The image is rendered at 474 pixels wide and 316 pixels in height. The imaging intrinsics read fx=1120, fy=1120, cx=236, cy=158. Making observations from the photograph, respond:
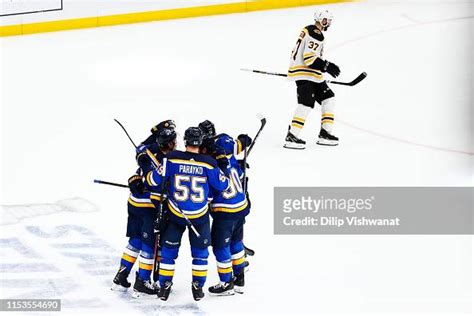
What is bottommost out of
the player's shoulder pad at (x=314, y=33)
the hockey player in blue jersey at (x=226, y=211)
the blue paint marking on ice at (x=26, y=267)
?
the blue paint marking on ice at (x=26, y=267)

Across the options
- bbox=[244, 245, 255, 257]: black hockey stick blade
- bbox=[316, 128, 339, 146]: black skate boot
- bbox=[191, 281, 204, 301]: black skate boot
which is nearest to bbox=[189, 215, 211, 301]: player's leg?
bbox=[191, 281, 204, 301]: black skate boot

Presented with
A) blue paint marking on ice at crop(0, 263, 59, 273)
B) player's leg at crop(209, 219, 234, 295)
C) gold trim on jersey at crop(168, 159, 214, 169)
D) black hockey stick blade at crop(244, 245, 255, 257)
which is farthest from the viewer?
black hockey stick blade at crop(244, 245, 255, 257)

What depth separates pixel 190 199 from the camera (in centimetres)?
504

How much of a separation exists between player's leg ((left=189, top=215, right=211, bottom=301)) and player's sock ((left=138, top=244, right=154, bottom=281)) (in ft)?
0.70

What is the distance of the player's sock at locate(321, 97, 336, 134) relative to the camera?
311 inches

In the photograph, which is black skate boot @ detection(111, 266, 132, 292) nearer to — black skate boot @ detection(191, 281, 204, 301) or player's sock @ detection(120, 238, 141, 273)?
player's sock @ detection(120, 238, 141, 273)

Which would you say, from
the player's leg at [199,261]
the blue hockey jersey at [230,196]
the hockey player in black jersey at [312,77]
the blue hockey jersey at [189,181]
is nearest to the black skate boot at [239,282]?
the player's leg at [199,261]

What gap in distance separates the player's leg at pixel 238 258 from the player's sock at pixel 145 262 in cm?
40

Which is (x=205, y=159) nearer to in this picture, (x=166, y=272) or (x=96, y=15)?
(x=166, y=272)

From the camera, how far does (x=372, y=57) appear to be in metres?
10.6

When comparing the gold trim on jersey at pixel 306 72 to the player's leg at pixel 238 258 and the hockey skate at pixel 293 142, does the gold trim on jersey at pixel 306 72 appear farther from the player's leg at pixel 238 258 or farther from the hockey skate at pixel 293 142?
the player's leg at pixel 238 258

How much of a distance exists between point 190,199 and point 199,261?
33cm

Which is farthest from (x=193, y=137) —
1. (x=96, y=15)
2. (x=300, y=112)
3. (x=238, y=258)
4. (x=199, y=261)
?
(x=96, y=15)

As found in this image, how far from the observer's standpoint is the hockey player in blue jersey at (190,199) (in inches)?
197
